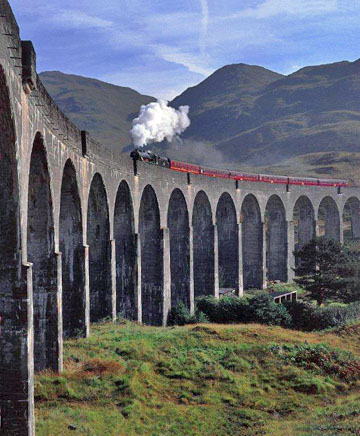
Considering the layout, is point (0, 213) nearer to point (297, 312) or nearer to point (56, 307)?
point (56, 307)

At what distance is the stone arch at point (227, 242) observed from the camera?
1629 inches

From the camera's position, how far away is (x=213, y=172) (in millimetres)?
41938

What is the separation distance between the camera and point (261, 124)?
188 metres

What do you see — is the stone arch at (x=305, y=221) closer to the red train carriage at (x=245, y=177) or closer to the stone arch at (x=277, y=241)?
the stone arch at (x=277, y=241)

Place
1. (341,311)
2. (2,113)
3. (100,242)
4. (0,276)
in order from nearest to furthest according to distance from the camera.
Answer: (2,113), (0,276), (100,242), (341,311)

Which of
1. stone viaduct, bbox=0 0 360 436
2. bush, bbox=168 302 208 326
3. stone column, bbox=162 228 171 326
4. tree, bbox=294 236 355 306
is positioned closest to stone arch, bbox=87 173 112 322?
stone viaduct, bbox=0 0 360 436

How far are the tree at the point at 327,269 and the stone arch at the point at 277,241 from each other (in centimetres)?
1151

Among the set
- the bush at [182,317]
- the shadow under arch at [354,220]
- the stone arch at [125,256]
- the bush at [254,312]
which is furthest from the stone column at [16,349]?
the shadow under arch at [354,220]

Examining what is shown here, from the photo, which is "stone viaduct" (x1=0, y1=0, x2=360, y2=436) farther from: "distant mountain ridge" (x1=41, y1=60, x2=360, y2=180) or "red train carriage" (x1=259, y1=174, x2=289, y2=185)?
"distant mountain ridge" (x1=41, y1=60, x2=360, y2=180)

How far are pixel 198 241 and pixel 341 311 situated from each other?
11.6 meters

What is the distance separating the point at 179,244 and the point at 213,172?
29.7 ft

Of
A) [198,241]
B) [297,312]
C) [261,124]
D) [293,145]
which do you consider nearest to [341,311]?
[297,312]

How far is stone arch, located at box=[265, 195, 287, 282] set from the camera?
4741cm

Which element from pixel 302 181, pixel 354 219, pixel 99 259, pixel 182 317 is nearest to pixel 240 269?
pixel 182 317
